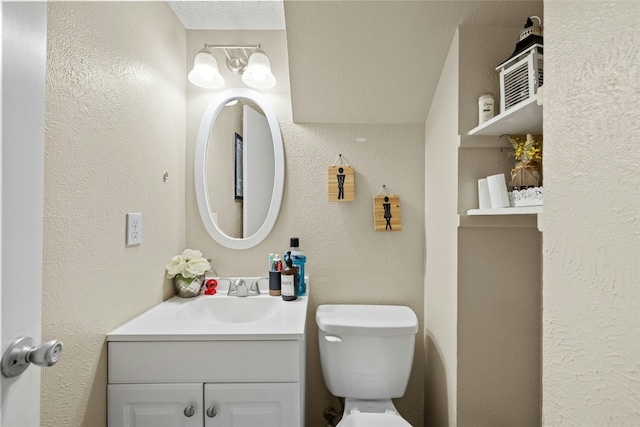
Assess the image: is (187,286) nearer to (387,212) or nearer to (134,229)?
(134,229)

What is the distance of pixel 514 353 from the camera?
1223 mm

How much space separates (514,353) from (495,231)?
0.45 m

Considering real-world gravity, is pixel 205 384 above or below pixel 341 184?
below

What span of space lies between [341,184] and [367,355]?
2.49 feet

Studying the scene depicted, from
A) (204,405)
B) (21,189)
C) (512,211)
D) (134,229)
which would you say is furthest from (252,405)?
(512,211)

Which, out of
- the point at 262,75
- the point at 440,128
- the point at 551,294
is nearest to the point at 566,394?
the point at 551,294

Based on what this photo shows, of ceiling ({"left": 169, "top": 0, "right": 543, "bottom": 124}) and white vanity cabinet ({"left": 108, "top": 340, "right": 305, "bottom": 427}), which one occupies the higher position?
ceiling ({"left": 169, "top": 0, "right": 543, "bottom": 124})

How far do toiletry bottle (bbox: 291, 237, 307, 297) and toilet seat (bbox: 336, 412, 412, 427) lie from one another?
0.51 meters

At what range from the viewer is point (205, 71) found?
1498 millimetres

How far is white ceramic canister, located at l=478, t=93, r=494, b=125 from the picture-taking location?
44.0 inches

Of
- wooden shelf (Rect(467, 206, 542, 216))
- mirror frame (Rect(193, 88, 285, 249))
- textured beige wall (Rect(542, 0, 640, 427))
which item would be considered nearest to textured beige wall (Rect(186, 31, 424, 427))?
mirror frame (Rect(193, 88, 285, 249))

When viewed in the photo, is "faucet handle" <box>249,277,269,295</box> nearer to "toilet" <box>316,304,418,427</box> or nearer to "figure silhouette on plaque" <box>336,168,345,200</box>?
"toilet" <box>316,304,418,427</box>

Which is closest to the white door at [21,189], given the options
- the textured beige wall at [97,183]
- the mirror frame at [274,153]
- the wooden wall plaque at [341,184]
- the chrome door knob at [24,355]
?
the chrome door knob at [24,355]

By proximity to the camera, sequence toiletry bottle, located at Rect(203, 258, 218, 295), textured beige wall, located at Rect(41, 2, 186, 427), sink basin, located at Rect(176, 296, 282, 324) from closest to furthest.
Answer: textured beige wall, located at Rect(41, 2, 186, 427) → sink basin, located at Rect(176, 296, 282, 324) → toiletry bottle, located at Rect(203, 258, 218, 295)
